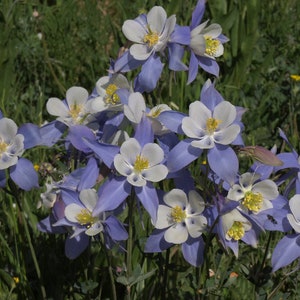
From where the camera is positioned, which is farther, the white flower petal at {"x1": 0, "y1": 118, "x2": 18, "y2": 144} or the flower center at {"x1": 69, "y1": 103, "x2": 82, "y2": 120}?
the flower center at {"x1": 69, "y1": 103, "x2": 82, "y2": 120}

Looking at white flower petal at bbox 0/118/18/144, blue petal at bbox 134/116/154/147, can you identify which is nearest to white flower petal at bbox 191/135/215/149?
blue petal at bbox 134/116/154/147

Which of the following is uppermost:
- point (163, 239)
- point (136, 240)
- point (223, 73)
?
point (163, 239)

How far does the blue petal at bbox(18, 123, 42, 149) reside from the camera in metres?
1.45

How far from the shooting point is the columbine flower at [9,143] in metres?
1.42

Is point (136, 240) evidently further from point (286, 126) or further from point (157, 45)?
point (286, 126)

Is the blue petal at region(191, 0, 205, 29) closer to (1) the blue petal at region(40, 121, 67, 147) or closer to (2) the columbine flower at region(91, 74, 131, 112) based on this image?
(2) the columbine flower at region(91, 74, 131, 112)

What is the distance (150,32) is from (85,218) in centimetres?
49

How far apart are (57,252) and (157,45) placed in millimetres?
867

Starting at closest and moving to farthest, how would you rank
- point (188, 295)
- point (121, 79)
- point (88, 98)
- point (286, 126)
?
point (121, 79) < point (88, 98) < point (188, 295) < point (286, 126)

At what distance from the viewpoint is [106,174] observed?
1.39 metres

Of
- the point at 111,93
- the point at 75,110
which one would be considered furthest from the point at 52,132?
the point at 111,93

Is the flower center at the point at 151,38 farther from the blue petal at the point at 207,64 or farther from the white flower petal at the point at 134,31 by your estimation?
the blue petal at the point at 207,64

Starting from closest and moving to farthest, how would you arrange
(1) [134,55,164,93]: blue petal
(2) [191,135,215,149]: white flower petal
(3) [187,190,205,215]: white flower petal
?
(2) [191,135,215,149]: white flower petal
(3) [187,190,205,215]: white flower petal
(1) [134,55,164,93]: blue petal

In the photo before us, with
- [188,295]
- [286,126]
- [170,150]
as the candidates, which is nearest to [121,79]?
[170,150]
